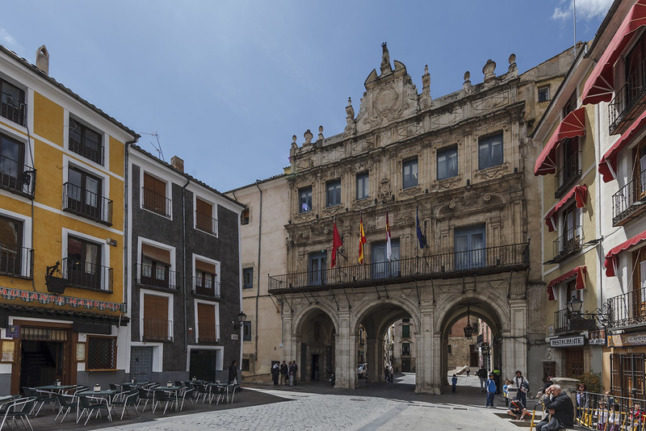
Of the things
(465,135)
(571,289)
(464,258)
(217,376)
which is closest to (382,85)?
(465,135)

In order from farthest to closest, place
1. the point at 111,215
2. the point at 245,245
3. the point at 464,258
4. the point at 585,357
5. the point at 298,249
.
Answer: the point at 245,245 < the point at 298,249 < the point at 464,258 < the point at 111,215 < the point at 585,357

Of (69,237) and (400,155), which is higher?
(400,155)

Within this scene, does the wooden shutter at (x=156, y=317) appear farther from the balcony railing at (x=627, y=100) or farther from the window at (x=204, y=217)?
the balcony railing at (x=627, y=100)

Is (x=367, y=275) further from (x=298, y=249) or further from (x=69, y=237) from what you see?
(x=69, y=237)

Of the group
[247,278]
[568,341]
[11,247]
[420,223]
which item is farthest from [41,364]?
[568,341]

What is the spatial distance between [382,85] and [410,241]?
338 inches

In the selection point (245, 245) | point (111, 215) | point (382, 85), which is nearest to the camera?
point (111, 215)

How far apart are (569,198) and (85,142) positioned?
16911 mm

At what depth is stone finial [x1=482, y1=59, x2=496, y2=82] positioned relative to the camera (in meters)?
23.9

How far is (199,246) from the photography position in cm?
2405

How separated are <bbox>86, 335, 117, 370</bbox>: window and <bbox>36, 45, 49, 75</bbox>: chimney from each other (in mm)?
9792

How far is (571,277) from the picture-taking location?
17.5 m

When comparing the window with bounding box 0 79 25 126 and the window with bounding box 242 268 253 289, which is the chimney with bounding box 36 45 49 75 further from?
the window with bounding box 242 268 253 289

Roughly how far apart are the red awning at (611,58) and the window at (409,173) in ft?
40.0
